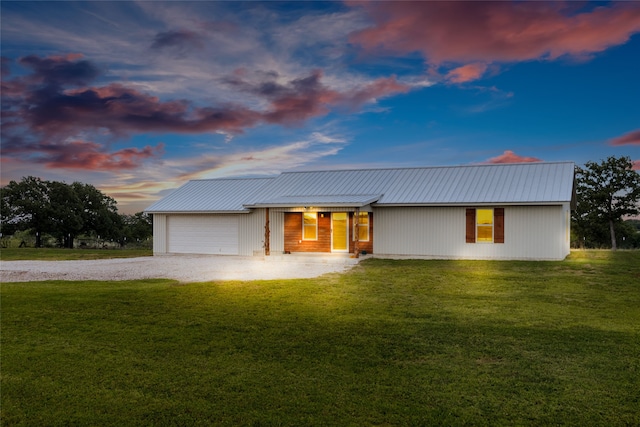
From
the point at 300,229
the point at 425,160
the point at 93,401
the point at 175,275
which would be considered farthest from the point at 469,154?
the point at 93,401

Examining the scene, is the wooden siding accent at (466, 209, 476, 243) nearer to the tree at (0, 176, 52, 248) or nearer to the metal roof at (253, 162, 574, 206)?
the metal roof at (253, 162, 574, 206)

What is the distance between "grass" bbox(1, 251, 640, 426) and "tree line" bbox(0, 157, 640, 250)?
32468mm

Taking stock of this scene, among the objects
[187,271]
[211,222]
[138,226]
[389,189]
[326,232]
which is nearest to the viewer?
[187,271]

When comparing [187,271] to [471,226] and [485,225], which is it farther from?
[485,225]

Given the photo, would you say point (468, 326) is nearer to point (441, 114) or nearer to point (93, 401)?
point (93, 401)

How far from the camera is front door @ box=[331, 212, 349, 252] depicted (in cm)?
2178

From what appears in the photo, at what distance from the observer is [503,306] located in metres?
9.67

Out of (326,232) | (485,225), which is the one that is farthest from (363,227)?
(485,225)

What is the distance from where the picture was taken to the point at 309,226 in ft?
73.5

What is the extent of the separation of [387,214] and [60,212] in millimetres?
31431

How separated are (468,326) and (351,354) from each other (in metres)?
2.56

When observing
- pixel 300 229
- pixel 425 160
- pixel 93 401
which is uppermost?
pixel 425 160

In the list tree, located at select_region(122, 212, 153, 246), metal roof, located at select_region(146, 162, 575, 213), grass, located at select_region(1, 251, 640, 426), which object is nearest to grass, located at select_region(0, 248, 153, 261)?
metal roof, located at select_region(146, 162, 575, 213)

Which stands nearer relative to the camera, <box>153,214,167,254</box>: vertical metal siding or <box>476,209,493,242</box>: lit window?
<box>476,209,493,242</box>: lit window
